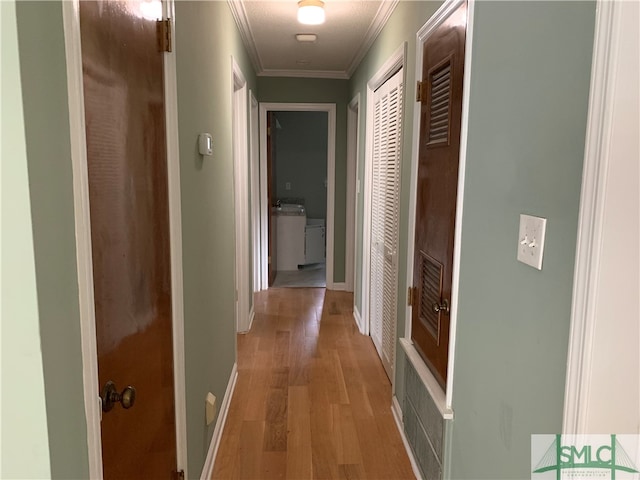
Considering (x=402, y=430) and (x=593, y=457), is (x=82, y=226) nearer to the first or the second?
(x=593, y=457)

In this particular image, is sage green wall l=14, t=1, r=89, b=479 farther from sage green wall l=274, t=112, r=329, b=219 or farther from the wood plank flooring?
sage green wall l=274, t=112, r=329, b=219

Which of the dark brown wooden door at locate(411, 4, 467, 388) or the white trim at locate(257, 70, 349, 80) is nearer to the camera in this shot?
the dark brown wooden door at locate(411, 4, 467, 388)

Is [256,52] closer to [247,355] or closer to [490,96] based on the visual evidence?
[247,355]

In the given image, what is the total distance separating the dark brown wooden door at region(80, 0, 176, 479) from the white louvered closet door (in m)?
1.55

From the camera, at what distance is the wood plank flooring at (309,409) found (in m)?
2.21

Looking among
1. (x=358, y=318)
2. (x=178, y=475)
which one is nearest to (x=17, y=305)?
(x=178, y=475)

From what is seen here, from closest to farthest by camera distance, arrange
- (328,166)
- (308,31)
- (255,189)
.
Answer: (308,31) < (255,189) < (328,166)

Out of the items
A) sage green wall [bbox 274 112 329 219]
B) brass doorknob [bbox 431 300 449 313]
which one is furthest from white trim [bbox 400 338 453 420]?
sage green wall [bbox 274 112 329 219]

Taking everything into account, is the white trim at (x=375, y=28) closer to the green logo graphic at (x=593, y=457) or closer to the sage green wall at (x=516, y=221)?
the sage green wall at (x=516, y=221)

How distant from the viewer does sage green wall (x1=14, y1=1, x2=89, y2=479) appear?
70 centimetres

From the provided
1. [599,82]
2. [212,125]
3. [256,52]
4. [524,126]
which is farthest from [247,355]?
[599,82]

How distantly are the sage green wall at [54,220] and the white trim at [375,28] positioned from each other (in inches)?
91.8

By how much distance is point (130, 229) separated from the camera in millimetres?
1217

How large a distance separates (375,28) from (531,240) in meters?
2.58
